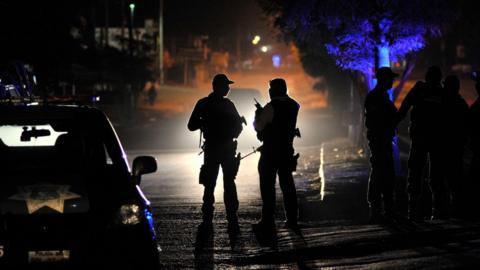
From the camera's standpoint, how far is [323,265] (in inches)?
345

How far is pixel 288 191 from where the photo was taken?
10938 mm

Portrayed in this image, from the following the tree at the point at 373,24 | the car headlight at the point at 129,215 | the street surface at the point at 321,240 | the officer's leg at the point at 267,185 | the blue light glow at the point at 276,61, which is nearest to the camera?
the car headlight at the point at 129,215

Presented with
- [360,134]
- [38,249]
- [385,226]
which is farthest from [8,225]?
[360,134]

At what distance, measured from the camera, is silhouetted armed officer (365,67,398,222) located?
1110 cm

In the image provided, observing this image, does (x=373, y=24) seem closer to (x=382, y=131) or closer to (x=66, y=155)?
(x=382, y=131)

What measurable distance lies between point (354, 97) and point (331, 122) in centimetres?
1506

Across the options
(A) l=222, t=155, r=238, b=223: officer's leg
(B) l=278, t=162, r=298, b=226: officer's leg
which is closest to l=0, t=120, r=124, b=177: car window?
(A) l=222, t=155, r=238, b=223: officer's leg

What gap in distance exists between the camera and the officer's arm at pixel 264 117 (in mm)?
10672

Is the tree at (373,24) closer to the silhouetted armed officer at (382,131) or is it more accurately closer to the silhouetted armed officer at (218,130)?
the silhouetted armed officer at (382,131)

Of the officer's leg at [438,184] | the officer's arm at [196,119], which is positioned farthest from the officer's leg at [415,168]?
the officer's arm at [196,119]

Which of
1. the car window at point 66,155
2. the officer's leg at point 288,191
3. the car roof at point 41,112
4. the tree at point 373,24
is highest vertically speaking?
the tree at point 373,24

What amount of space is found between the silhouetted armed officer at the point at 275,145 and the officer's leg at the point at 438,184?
1739 mm

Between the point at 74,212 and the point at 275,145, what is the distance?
493cm

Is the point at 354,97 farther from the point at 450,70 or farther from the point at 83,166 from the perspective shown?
the point at 450,70
